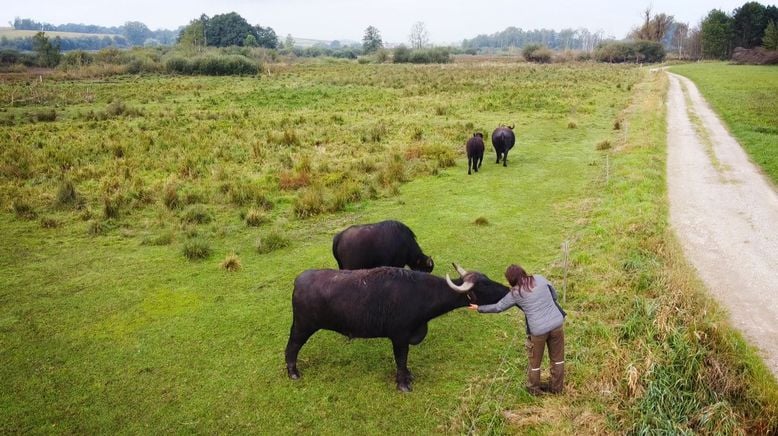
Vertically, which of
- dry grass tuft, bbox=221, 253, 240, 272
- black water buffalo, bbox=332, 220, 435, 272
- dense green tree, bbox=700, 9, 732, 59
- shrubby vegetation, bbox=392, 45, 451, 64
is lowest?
dry grass tuft, bbox=221, 253, 240, 272

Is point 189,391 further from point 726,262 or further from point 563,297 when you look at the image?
point 726,262

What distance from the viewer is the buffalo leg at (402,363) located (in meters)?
6.97

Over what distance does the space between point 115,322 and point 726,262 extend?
12.3 m

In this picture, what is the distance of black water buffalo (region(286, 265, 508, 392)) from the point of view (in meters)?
6.87

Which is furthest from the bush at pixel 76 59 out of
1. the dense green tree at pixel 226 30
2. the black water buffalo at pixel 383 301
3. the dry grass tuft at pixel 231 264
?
the black water buffalo at pixel 383 301

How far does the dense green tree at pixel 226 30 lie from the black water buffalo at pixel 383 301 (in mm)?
123044

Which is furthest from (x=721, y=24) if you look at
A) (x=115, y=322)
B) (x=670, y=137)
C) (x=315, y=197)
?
(x=115, y=322)

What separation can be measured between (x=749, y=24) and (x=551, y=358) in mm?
110372

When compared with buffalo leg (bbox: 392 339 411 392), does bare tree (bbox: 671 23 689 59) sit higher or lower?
higher

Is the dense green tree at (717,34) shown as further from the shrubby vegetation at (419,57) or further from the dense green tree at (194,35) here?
the dense green tree at (194,35)

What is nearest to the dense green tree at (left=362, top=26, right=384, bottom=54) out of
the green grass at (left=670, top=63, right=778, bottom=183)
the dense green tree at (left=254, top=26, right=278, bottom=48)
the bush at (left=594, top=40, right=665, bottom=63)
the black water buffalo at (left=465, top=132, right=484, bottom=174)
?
the dense green tree at (left=254, top=26, right=278, bottom=48)

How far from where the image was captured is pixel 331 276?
7.05 meters

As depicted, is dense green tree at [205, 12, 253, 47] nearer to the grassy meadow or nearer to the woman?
the grassy meadow

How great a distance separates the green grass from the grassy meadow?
4032mm
